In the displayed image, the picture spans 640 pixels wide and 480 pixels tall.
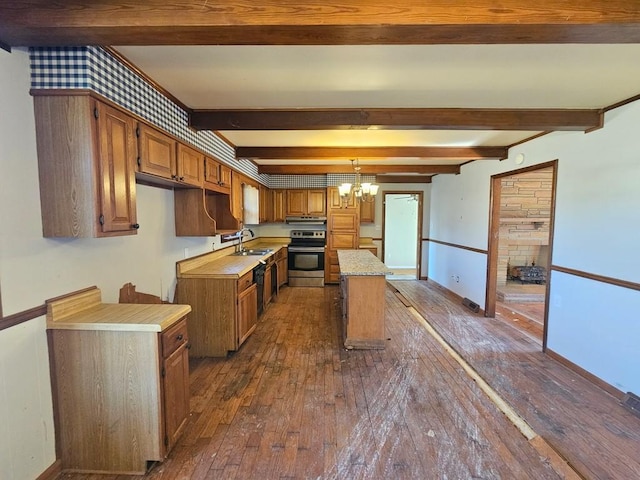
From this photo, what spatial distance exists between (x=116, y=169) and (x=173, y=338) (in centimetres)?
108

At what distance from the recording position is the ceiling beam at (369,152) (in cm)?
416

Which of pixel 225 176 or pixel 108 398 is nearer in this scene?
pixel 108 398

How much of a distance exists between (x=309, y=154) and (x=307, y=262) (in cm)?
258

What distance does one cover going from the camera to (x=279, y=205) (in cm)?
647

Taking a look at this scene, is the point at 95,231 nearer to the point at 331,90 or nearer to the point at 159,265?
the point at 159,265

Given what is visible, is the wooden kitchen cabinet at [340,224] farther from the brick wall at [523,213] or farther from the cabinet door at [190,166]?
the cabinet door at [190,166]

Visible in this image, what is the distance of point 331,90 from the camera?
2.35 meters

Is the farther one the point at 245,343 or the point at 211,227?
the point at 245,343

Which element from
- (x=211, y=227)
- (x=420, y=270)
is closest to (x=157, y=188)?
(x=211, y=227)

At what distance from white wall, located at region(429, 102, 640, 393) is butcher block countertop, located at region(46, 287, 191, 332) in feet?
11.3

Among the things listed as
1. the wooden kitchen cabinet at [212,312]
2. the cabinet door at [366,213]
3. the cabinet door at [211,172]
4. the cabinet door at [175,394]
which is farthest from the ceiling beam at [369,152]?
the cabinet door at [175,394]

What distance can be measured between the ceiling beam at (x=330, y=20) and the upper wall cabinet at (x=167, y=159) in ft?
2.35

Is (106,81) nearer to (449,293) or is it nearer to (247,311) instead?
(247,311)

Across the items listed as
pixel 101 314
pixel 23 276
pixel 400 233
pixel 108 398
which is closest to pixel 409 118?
pixel 101 314
